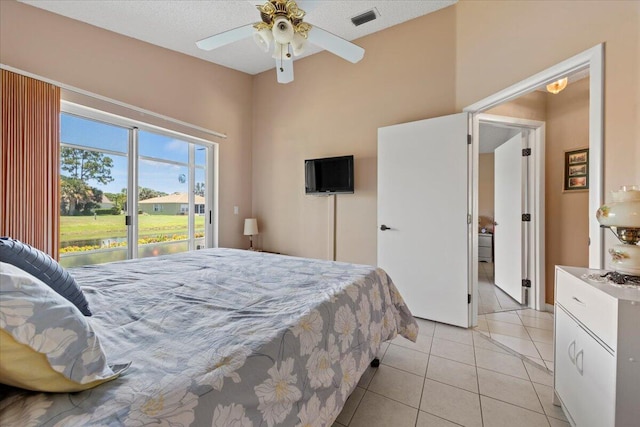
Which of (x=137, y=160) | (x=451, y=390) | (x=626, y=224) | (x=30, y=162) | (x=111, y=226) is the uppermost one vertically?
(x=137, y=160)

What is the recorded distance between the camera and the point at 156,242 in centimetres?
335

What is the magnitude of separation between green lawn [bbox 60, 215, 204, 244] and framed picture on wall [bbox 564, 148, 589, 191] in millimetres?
4561

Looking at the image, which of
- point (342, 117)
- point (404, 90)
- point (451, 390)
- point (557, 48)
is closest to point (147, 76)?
point (342, 117)

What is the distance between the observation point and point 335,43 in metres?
1.97

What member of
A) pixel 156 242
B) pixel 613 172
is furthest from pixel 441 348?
pixel 156 242

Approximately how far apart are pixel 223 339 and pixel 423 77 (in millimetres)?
3125

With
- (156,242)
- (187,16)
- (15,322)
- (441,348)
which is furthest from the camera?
(156,242)

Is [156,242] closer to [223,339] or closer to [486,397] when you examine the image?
[223,339]

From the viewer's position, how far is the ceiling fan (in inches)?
68.0

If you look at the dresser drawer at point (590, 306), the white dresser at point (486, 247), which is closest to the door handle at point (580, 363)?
the dresser drawer at point (590, 306)

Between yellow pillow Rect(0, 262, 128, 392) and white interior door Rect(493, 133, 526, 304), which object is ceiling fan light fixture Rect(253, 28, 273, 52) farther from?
white interior door Rect(493, 133, 526, 304)

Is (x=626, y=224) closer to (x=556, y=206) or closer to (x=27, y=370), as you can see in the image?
(x=27, y=370)

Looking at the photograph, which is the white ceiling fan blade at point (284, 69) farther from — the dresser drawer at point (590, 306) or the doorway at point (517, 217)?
the dresser drawer at point (590, 306)

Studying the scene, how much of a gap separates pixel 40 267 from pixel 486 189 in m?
7.19
